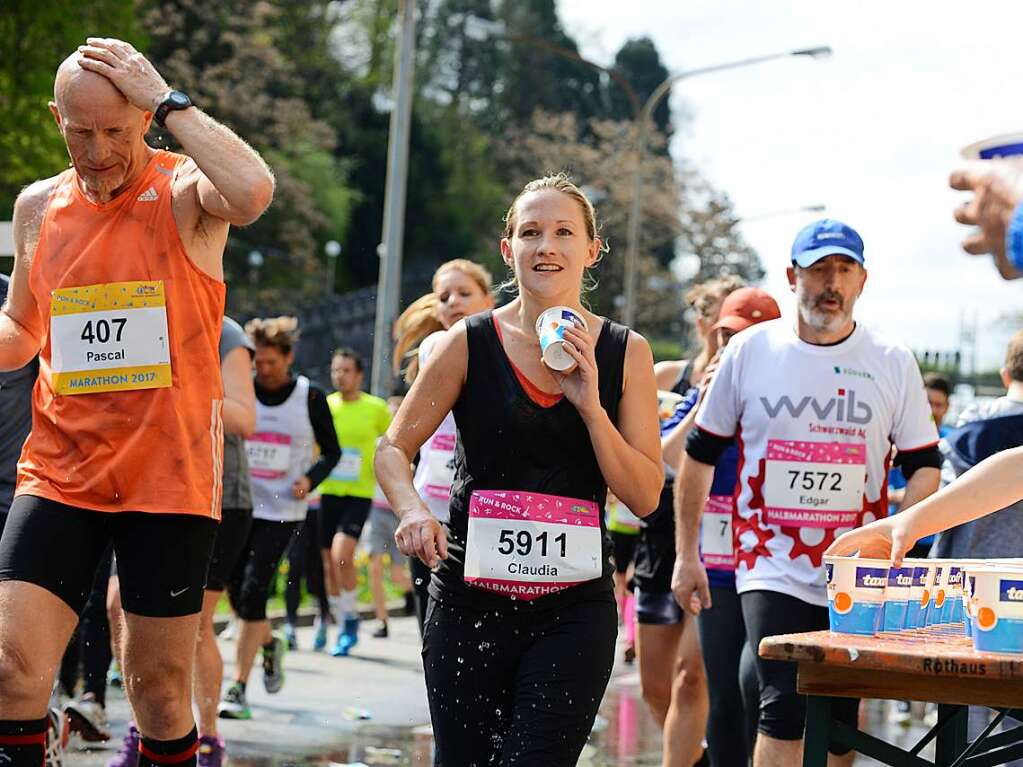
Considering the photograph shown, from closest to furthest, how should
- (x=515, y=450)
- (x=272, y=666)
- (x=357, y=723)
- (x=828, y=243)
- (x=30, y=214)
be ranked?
(x=515, y=450)
(x=30, y=214)
(x=828, y=243)
(x=357, y=723)
(x=272, y=666)

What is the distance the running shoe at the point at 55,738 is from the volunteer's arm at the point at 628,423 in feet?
8.61

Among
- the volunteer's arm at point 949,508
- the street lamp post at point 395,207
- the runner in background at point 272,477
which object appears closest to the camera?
the volunteer's arm at point 949,508

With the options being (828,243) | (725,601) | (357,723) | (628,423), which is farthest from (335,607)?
(628,423)

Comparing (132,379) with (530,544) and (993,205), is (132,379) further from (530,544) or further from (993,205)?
(993,205)

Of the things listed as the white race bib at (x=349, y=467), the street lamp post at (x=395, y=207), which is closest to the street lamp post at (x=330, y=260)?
the street lamp post at (x=395, y=207)

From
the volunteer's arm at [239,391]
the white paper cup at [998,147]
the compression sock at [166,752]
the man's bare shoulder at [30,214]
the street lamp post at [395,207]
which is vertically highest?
the street lamp post at [395,207]

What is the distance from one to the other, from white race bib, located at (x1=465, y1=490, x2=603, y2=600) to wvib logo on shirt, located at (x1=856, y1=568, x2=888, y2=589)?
2.25 feet

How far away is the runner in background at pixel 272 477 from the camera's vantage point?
9000mm

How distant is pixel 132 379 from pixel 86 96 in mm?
768

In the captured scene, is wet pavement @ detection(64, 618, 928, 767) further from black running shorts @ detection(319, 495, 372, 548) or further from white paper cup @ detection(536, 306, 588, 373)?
white paper cup @ detection(536, 306, 588, 373)

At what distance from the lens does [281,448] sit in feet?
32.7

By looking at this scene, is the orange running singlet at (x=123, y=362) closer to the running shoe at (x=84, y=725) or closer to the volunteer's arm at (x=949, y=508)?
the volunteer's arm at (x=949, y=508)

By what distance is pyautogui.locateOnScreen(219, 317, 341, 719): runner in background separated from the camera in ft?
29.5

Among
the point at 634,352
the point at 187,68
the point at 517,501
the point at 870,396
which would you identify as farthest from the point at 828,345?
the point at 187,68
